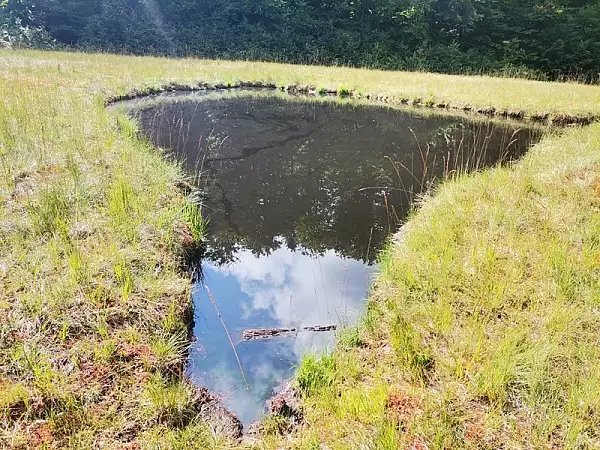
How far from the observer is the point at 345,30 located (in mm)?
28125

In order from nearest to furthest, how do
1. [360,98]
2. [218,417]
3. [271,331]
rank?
[218,417]
[271,331]
[360,98]

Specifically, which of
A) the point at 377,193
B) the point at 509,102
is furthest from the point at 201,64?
the point at 377,193

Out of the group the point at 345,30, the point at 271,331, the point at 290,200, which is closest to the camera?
the point at 271,331

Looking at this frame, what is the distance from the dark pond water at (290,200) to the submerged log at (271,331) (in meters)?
0.07

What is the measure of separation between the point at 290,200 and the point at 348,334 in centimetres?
358

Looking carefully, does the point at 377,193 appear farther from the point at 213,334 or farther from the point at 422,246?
the point at 213,334

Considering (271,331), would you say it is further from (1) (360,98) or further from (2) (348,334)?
(1) (360,98)

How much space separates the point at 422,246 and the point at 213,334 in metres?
2.35

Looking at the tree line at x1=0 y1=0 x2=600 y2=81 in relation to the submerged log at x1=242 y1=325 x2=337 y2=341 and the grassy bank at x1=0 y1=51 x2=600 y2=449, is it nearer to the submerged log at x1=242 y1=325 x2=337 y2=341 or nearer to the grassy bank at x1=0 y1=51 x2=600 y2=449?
the grassy bank at x1=0 y1=51 x2=600 y2=449

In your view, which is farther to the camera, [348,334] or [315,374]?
[348,334]

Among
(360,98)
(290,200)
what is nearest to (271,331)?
(290,200)

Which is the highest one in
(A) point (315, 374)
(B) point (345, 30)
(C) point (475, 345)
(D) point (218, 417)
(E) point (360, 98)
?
(B) point (345, 30)

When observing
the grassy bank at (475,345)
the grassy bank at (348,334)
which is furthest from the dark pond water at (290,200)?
the grassy bank at (475,345)

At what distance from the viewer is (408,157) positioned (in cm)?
912
